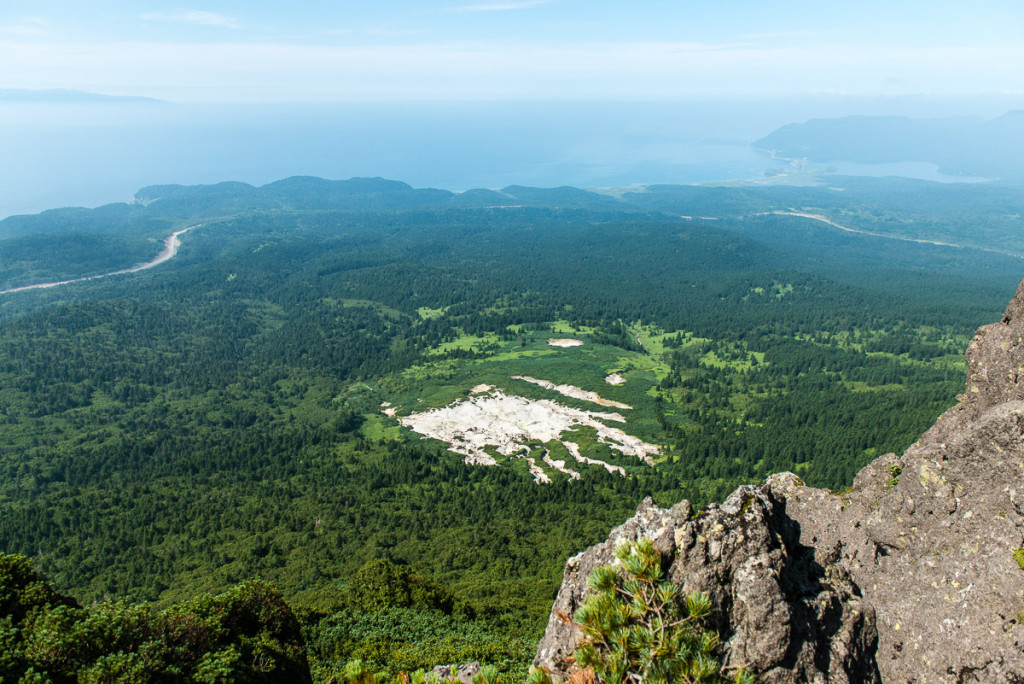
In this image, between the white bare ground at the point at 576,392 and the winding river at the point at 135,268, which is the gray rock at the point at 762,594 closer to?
the white bare ground at the point at 576,392

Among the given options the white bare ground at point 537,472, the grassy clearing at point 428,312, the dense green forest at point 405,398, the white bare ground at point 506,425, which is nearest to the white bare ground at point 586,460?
the white bare ground at point 506,425

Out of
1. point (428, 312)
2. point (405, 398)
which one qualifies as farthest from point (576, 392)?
point (428, 312)

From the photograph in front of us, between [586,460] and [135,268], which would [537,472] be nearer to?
[586,460]

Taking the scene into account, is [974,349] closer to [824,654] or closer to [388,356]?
[824,654]

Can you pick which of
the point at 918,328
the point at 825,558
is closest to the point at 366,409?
the point at 825,558

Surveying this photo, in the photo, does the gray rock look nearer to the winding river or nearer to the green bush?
the green bush
